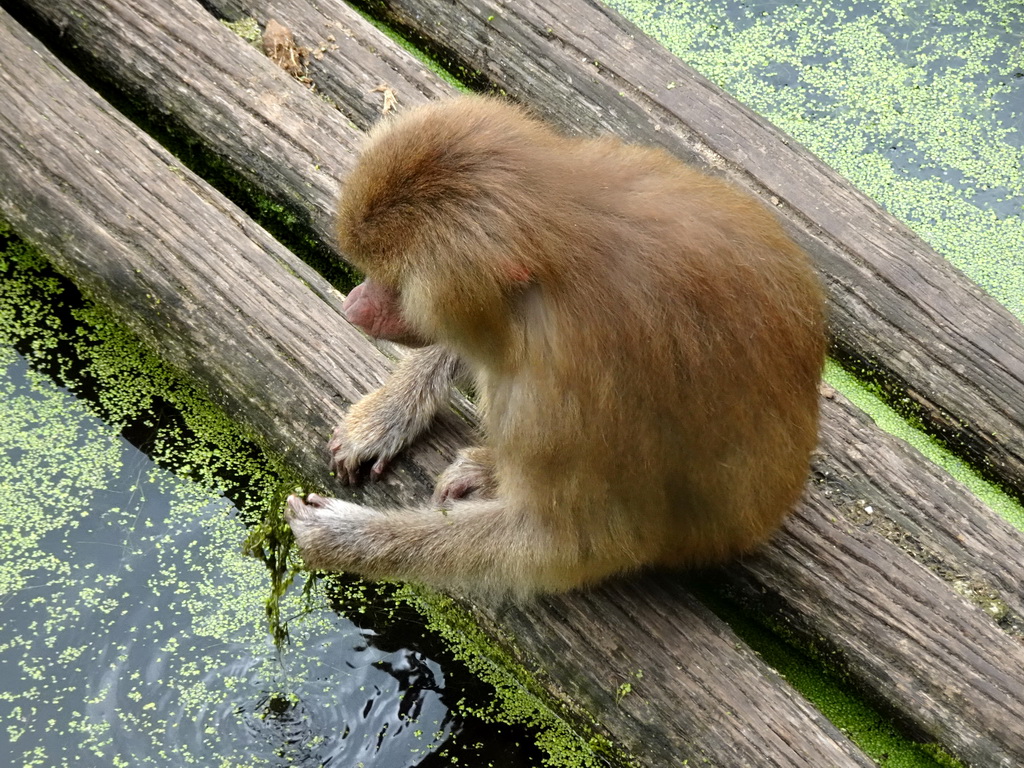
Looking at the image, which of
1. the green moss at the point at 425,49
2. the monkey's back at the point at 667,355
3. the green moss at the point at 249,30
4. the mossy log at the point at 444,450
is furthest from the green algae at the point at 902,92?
the monkey's back at the point at 667,355

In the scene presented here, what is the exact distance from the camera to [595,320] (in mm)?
2857

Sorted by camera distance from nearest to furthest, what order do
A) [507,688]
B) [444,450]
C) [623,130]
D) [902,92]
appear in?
[444,450], [507,688], [623,130], [902,92]

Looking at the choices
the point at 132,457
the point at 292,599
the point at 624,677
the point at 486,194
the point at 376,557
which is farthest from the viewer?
the point at 132,457

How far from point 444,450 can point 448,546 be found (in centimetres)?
44

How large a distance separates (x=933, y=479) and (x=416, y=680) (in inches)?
76.4

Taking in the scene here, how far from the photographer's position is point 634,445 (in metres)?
3.01

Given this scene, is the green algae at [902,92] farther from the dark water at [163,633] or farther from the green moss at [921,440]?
the dark water at [163,633]

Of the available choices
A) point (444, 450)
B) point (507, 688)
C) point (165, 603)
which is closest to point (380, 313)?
point (444, 450)

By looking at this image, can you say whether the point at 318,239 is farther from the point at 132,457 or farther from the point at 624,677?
the point at 624,677

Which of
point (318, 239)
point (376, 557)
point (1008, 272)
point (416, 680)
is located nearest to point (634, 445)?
point (376, 557)

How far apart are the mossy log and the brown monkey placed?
32cm

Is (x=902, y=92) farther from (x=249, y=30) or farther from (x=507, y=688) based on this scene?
(x=507, y=688)

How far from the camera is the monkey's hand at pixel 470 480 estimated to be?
3.54 meters

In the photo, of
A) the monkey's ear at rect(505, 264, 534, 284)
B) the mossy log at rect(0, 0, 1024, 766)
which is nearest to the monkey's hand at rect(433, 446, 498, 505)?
the mossy log at rect(0, 0, 1024, 766)
